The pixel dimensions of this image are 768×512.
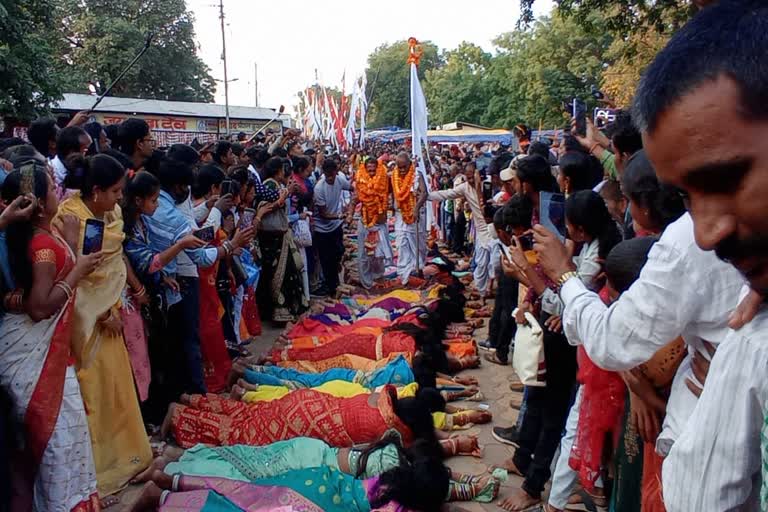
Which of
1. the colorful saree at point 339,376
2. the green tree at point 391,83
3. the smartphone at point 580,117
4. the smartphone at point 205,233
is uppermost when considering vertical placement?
the green tree at point 391,83

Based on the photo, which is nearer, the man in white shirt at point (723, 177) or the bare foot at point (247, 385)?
the man in white shirt at point (723, 177)

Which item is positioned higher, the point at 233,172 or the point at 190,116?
the point at 190,116

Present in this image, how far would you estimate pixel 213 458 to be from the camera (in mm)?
3252

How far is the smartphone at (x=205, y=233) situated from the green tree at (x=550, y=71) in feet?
70.3

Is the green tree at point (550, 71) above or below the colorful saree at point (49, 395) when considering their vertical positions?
above

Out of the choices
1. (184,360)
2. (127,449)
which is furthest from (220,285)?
(127,449)

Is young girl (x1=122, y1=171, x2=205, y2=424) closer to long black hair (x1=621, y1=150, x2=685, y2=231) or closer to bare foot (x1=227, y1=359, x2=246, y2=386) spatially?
bare foot (x1=227, y1=359, x2=246, y2=386)

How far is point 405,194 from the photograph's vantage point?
863 centimetres

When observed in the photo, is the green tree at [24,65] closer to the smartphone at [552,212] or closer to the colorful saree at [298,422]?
Answer: the colorful saree at [298,422]

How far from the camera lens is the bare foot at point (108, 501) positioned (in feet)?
10.5

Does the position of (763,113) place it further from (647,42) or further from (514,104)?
(514,104)

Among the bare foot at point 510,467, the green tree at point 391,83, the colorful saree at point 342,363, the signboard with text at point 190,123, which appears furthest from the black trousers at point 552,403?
the green tree at point 391,83

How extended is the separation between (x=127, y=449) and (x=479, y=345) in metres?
3.37

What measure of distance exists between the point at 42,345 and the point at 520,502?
7.87ft
